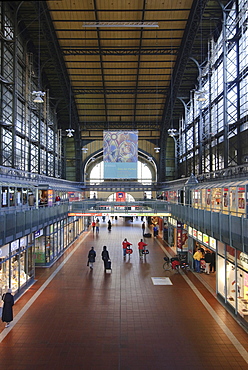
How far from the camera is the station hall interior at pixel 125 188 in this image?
8.70m

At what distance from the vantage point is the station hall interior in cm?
870

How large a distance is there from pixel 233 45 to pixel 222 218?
15818 mm

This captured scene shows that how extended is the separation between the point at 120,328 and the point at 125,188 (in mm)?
38301

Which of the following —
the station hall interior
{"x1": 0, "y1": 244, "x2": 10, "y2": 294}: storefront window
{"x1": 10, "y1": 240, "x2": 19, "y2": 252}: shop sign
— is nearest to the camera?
the station hall interior

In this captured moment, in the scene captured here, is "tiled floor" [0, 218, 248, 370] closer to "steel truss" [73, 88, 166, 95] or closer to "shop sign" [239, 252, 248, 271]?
"shop sign" [239, 252, 248, 271]

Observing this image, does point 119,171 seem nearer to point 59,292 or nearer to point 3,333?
point 59,292

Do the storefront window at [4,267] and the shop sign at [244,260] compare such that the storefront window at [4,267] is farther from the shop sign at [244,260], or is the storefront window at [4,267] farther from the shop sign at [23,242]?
the shop sign at [244,260]

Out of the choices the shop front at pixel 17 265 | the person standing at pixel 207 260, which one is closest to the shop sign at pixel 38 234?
the shop front at pixel 17 265

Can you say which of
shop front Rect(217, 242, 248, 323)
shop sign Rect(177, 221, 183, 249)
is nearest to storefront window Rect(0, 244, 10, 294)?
shop front Rect(217, 242, 248, 323)

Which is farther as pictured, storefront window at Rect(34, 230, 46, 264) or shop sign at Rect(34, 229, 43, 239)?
storefront window at Rect(34, 230, 46, 264)

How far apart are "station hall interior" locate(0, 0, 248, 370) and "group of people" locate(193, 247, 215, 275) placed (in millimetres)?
102

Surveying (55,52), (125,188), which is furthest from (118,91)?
(125,188)

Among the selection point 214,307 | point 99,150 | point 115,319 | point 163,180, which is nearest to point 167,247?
point 214,307

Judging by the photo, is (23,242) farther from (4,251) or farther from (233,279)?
(233,279)
